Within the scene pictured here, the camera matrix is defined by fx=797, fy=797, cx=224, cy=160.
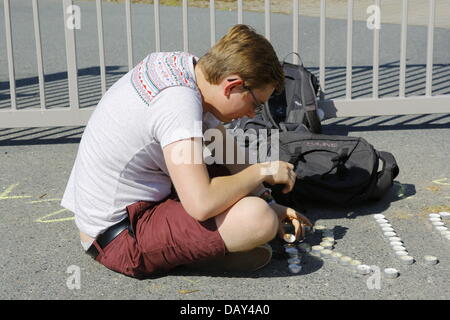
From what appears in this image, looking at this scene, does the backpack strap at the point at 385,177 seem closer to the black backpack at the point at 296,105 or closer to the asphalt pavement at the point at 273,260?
the asphalt pavement at the point at 273,260

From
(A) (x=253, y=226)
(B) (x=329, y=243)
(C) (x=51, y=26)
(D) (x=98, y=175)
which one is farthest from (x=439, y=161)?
(C) (x=51, y=26)

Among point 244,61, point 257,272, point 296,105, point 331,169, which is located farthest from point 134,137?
point 296,105

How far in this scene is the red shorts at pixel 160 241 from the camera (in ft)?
10.7

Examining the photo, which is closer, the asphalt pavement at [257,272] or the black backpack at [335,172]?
the asphalt pavement at [257,272]

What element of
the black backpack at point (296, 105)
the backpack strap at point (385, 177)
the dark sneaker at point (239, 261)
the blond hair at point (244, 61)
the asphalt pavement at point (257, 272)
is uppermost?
the blond hair at point (244, 61)

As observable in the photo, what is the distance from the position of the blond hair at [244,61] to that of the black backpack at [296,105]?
1871 millimetres

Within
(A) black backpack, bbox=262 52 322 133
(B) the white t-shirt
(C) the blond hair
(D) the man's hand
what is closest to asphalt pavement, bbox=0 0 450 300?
(D) the man's hand

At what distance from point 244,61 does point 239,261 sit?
0.88m

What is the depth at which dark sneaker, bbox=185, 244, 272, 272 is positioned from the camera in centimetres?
341

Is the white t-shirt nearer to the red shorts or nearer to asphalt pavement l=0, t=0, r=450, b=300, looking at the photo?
the red shorts

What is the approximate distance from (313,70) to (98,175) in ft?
16.7

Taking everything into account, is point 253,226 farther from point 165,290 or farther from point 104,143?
point 104,143

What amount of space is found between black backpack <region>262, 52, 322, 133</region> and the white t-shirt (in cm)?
177

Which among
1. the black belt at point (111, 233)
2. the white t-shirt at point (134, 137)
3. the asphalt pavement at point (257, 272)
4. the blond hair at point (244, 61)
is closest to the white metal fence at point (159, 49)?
the asphalt pavement at point (257, 272)
